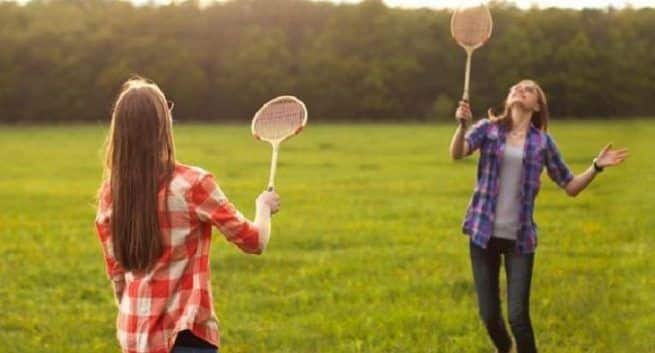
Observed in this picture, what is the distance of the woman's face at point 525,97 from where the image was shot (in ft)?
22.7

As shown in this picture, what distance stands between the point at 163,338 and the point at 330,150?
34.5m

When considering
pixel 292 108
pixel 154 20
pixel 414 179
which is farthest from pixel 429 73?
pixel 292 108

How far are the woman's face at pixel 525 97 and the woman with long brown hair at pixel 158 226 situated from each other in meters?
3.15

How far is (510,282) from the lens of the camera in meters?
6.90

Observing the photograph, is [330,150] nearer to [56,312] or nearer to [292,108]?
[56,312]

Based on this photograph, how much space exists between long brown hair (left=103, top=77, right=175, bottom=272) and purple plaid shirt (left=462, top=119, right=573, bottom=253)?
10.4 feet

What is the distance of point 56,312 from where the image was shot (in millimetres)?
10289

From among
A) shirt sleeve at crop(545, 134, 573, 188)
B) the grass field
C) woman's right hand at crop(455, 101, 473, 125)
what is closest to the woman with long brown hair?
woman's right hand at crop(455, 101, 473, 125)

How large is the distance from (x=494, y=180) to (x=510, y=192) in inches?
5.0

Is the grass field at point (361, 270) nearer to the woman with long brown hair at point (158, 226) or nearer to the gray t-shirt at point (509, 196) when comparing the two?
the gray t-shirt at point (509, 196)

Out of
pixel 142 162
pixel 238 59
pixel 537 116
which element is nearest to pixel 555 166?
pixel 537 116

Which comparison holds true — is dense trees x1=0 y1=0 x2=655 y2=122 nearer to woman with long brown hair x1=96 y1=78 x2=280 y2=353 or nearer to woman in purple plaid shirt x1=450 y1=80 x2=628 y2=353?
woman in purple plaid shirt x1=450 y1=80 x2=628 y2=353

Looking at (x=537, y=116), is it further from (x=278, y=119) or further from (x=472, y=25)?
(x=278, y=119)

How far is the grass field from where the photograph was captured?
29.8 feet
